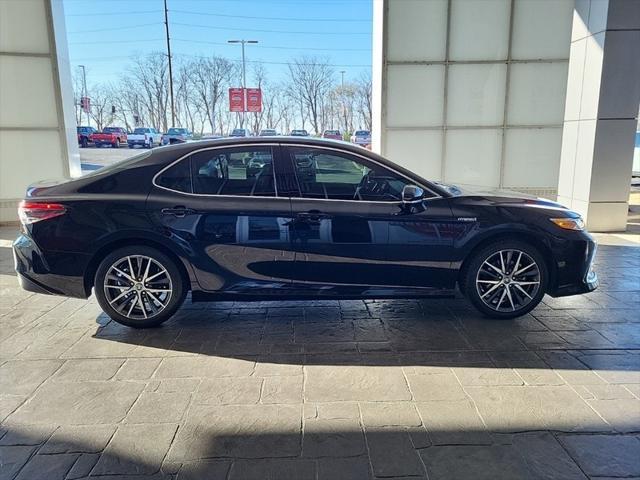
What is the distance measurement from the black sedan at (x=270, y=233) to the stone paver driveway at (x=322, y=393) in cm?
39

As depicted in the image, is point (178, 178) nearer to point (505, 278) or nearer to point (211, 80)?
point (505, 278)

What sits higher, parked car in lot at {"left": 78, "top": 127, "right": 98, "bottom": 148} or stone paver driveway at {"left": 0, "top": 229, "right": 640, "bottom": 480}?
parked car in lot at {"left": 78, "top": 127, "right": 98, "bottom": 148}

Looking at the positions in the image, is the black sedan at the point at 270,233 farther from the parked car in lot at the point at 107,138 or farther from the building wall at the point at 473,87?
the parked car in lot at the point at 107,138

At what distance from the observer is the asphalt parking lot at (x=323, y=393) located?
2559mm

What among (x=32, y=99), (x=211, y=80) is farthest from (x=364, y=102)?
(x=32, y=99)

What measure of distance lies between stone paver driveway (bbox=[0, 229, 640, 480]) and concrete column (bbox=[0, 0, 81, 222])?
529 cm

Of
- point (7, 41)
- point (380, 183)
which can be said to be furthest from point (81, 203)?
point (7, 41)

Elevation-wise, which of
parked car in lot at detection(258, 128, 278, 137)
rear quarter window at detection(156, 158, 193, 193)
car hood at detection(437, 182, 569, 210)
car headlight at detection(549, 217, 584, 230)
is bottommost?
car headlight at detection(549, 217, 584, 230)

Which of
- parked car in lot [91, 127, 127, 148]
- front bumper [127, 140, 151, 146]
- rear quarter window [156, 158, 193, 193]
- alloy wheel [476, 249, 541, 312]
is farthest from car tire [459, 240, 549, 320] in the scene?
parked car in lot [91, 127, 127, 148]

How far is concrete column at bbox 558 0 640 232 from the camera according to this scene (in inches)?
302

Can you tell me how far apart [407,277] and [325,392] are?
1.42 m

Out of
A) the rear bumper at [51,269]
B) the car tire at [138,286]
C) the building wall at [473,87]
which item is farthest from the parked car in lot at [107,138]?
the car tire at [138,286]

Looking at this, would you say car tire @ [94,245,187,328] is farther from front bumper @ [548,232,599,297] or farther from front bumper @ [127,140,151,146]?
front bumper @ [127,140,151,146]

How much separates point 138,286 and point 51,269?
0.72 m
